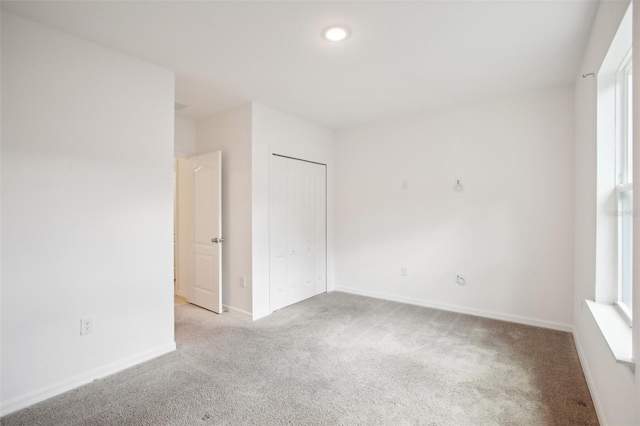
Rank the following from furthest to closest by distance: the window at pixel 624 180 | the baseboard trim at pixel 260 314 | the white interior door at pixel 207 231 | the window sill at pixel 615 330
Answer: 1. the white interior door at pixel 207 231
2. the baseboard trim at pixel 260 314
3. the window at pixel 624 180
4. the window sill at pixel 615 330

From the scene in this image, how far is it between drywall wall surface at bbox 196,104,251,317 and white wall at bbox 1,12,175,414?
0.98m

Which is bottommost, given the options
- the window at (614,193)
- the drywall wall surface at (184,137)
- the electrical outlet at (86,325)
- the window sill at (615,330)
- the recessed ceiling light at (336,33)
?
the electrical outlet at (86,325)

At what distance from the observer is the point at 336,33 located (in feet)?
7.27

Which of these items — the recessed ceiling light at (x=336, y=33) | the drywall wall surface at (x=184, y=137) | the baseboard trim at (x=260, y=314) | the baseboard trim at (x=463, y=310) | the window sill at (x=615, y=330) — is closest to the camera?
the window sill at (x=615, y=330)

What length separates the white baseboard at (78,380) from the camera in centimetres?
196

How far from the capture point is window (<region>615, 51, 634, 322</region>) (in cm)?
193

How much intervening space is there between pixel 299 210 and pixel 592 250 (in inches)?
120

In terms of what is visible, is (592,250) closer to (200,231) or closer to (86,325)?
(86,325)

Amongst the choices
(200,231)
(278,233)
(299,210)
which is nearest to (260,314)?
(278,233)

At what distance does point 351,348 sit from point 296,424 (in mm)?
1091

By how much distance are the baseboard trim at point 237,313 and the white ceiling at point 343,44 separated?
2437mm

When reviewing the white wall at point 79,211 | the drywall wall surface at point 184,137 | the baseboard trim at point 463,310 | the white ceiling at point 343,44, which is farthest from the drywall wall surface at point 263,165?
the baseboard trim at point 463,310

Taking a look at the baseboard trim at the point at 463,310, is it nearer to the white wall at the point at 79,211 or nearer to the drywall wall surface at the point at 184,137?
the white wall at the point at 79,211

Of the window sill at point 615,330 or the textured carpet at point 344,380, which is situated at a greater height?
the window sill at point 615,330
